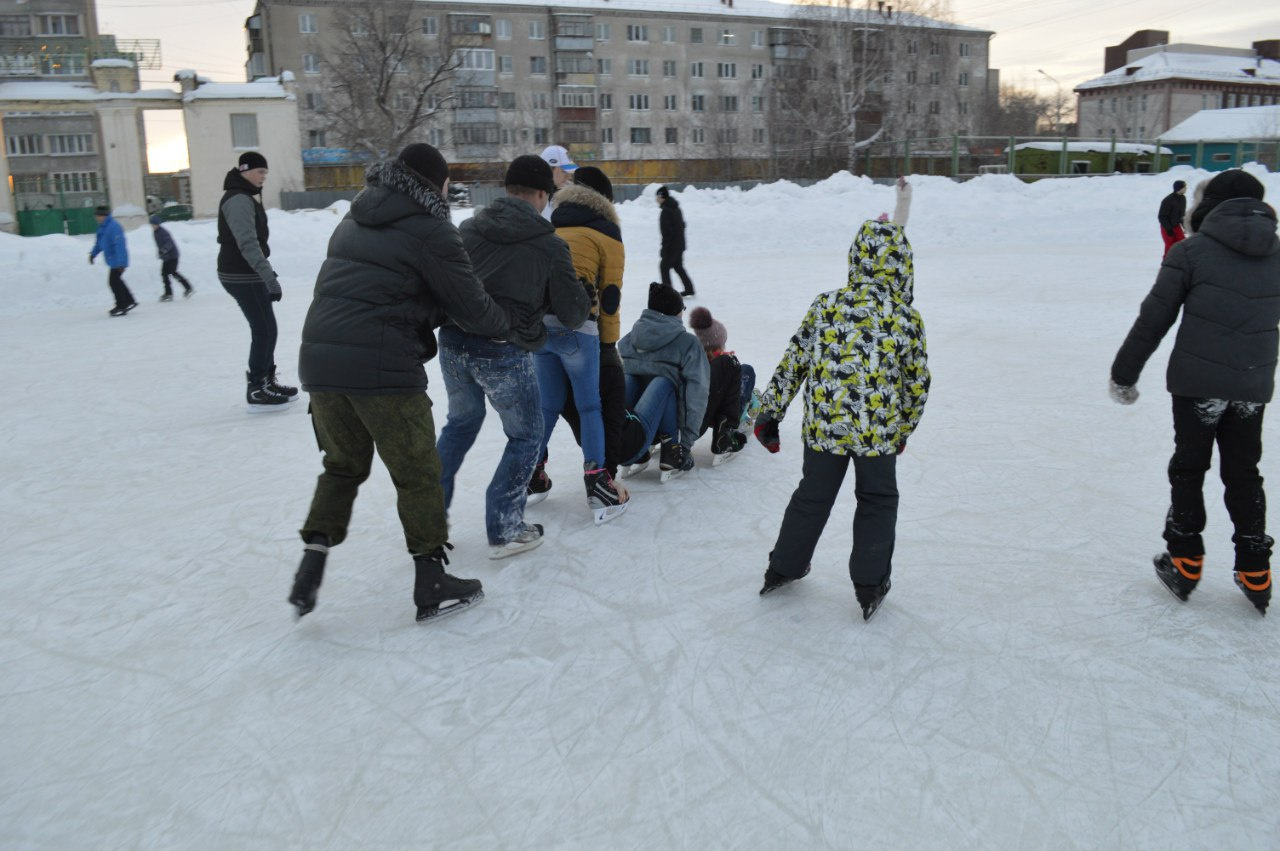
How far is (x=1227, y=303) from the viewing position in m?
2.94

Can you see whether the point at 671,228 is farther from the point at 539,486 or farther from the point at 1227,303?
the point at 1227,303

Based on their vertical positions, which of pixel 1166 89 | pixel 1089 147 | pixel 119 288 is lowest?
pixel 119 288

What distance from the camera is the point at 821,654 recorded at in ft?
9.66

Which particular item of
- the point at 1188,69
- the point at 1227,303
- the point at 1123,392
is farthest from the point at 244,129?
the point at 1188,69

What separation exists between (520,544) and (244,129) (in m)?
32.2

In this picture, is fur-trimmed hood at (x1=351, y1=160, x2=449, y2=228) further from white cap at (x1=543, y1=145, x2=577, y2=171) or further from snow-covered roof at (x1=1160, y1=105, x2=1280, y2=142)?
snow-covered roof at (x1=1160, y1=105, x2=1280, y2=142)

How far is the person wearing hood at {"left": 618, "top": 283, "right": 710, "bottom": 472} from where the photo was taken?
4.58m

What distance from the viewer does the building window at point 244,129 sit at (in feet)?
103

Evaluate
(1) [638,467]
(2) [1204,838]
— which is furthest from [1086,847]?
(1) [638,467]

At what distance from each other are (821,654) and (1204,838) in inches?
44.1

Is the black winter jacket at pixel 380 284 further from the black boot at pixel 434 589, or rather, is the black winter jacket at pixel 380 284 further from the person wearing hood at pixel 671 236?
the person wearing hood at pixel 671 236

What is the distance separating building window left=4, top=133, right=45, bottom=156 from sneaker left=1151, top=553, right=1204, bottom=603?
50471 millimetres

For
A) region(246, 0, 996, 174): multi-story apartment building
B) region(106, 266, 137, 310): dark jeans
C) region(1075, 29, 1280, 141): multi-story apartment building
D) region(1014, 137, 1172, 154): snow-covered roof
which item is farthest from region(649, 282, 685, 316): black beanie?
region(1075, 29, 1280, 141): multi-story apartment building

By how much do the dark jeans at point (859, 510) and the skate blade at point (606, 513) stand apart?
112 cm
